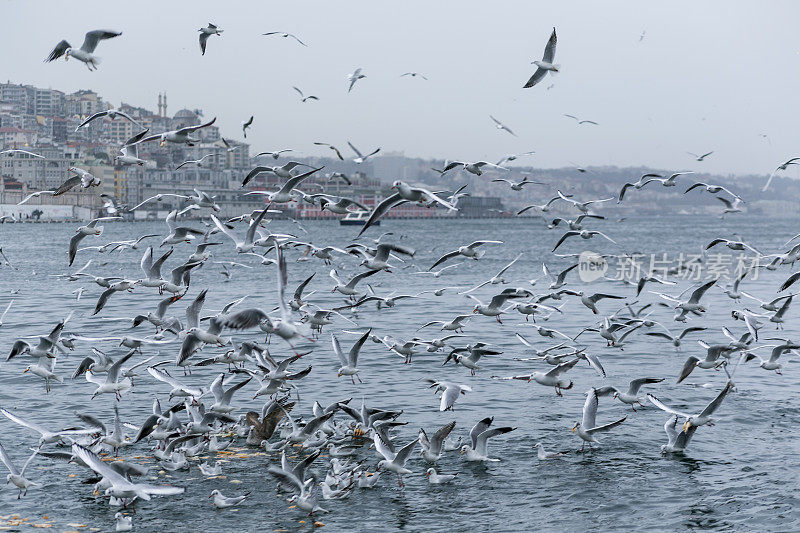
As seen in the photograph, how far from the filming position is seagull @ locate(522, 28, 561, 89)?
67.4ft

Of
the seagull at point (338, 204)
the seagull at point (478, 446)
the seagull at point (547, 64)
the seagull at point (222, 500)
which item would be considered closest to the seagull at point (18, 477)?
the seagull at point (222, 500)

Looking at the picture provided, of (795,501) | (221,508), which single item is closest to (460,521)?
(221,508)

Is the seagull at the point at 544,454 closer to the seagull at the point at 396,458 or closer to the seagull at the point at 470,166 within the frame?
the seagull at the point at 396,458

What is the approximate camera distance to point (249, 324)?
14.1 metres

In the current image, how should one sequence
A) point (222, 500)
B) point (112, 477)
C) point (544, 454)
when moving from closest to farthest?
point (112, 477)
point (222, 500)
point (544, 454)

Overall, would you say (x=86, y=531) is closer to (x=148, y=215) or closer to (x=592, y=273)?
(x=592, y=273)

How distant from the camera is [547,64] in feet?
68.2

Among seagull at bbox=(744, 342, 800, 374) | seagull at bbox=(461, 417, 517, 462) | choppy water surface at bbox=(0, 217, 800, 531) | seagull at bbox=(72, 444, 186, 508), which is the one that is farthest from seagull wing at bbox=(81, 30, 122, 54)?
seagull at bbox=(744, 342, 800, 374)

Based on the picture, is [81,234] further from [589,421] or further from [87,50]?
[589,421]

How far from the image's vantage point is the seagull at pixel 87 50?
1856 cm

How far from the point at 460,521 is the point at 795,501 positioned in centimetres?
593

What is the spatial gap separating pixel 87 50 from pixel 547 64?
9.98 meters

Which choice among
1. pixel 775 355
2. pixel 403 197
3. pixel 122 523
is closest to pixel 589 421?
pixel 403 197

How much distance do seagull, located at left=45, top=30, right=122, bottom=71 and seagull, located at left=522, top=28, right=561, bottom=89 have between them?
357 inches
